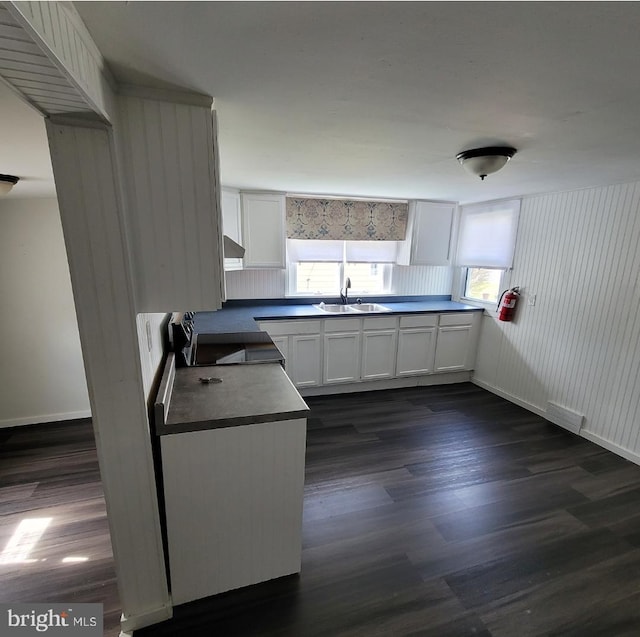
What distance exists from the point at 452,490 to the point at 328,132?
2.41 m

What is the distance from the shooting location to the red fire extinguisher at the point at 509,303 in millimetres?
3650

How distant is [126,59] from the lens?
101 centimetres

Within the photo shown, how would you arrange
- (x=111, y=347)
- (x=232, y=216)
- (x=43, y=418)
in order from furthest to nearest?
1. (x=232, y=216)
2. (x=43, y=418)
3. (x=111, y=347)

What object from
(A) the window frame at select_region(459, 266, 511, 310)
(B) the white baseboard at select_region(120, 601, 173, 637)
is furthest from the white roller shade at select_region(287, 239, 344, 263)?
(B) the white baseboard at select_region(120, 601, 173, 637)

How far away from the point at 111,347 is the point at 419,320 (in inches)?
131

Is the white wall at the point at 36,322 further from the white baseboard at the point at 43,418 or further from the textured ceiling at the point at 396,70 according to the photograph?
the textured ceiling at the point at 396,70

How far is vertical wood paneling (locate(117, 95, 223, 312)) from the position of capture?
121cm

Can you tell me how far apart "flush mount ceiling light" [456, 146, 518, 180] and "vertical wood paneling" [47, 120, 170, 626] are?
1795 mm

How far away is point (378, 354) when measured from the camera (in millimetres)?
3859

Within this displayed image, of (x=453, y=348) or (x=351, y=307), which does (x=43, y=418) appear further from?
(x=453, y=348)

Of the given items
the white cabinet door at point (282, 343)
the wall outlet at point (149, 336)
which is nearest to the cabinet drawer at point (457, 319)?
the white cabinet door at point (282, 343)

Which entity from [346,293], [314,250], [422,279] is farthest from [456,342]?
[314,250]

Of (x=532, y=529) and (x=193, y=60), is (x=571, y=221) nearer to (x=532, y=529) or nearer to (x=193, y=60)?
(x=532, y=529)

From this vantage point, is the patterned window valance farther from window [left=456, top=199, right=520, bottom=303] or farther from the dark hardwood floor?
the dark hardwood floor
